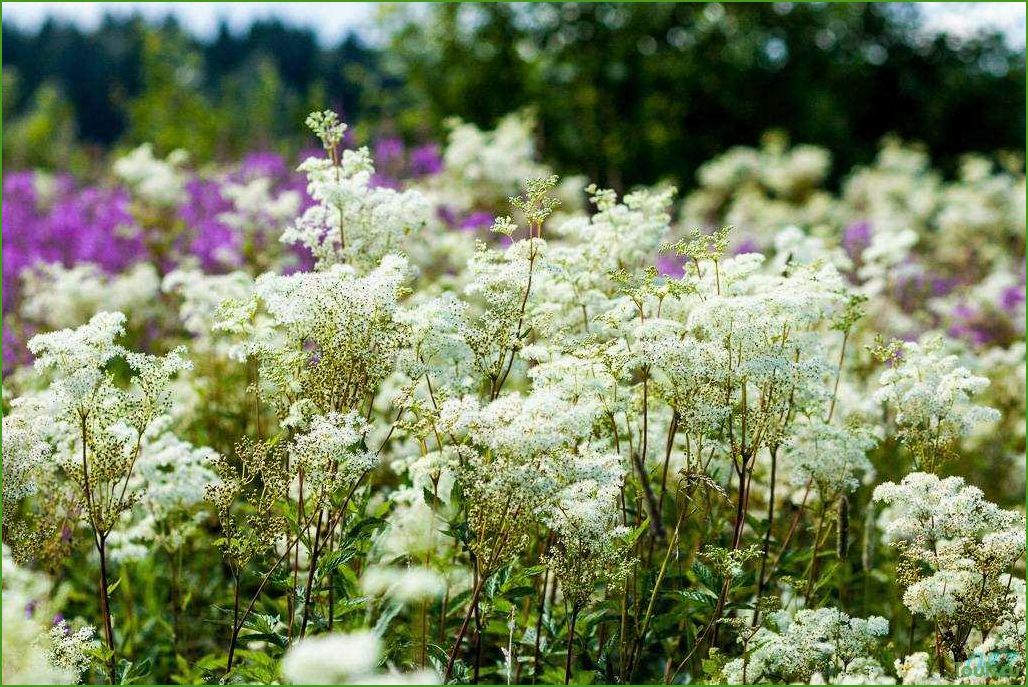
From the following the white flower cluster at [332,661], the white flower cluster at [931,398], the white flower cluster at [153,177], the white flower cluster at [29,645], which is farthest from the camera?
the white flower cluster at [153,177]

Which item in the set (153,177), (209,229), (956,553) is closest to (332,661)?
(956,553)

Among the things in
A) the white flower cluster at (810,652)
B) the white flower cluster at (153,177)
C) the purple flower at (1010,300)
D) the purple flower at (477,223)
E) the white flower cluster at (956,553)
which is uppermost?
the white flower cluster at (153,177)

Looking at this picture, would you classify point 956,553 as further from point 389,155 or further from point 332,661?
point 389,155

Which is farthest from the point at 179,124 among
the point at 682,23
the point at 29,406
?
the point at 29,406

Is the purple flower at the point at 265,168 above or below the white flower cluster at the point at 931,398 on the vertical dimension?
above

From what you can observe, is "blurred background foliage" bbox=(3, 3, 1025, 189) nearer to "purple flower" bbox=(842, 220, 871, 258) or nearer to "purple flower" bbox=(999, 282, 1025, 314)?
"purple flower" bbox=(842, 220, 871, 258)

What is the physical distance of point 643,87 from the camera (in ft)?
42.7

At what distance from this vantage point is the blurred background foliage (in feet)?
40.1

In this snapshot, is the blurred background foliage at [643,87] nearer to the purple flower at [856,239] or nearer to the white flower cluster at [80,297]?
the purple flower at [856,239]

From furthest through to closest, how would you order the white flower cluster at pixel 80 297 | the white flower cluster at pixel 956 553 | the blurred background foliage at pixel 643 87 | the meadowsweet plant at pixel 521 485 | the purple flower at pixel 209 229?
1. the blurred background foliage at pixel 643 87
2. the purple flower at pixel 209 229
3. the white flower cluster at pixel 80 297
4. the white flower cluster at pixel 956 553
5. the meadowsweet plant at pixel 521 485

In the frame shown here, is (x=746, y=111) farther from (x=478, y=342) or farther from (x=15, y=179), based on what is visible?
(x=478, y=342)

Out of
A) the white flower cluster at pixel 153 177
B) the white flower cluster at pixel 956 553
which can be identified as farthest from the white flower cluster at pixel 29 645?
the white flower cluster at pixel 153 177

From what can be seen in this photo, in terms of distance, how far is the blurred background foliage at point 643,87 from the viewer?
1222cm

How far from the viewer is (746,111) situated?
1384 cm
